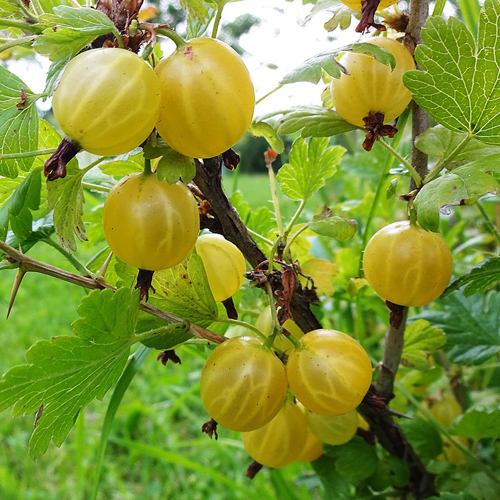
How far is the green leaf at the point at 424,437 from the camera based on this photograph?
0.62 m

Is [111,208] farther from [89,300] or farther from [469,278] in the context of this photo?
[469,278]

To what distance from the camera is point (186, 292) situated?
1.28ft

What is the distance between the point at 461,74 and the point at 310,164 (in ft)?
0.58

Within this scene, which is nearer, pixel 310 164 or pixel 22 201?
pixel 22 201

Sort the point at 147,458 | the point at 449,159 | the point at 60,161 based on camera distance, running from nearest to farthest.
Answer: the point at 60,161 → the point at 449,159 → the point at 147,458

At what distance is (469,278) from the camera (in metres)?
0.41

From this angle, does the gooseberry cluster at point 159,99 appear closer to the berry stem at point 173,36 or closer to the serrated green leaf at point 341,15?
the berry stem at point 173,36

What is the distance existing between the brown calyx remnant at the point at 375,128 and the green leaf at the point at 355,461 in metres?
0.35

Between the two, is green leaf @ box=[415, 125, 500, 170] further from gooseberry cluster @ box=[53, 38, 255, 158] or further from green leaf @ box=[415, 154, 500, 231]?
gooseberry cluster @ box=[53, 38, 255, 158]

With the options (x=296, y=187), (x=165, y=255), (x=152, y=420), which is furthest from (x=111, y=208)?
(x=152, y=420)

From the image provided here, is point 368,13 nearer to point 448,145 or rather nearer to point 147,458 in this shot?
point 448,145

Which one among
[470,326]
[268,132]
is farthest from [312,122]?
[470,326]

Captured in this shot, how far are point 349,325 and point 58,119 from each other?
24.0 inches

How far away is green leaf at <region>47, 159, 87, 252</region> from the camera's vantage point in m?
0.36
